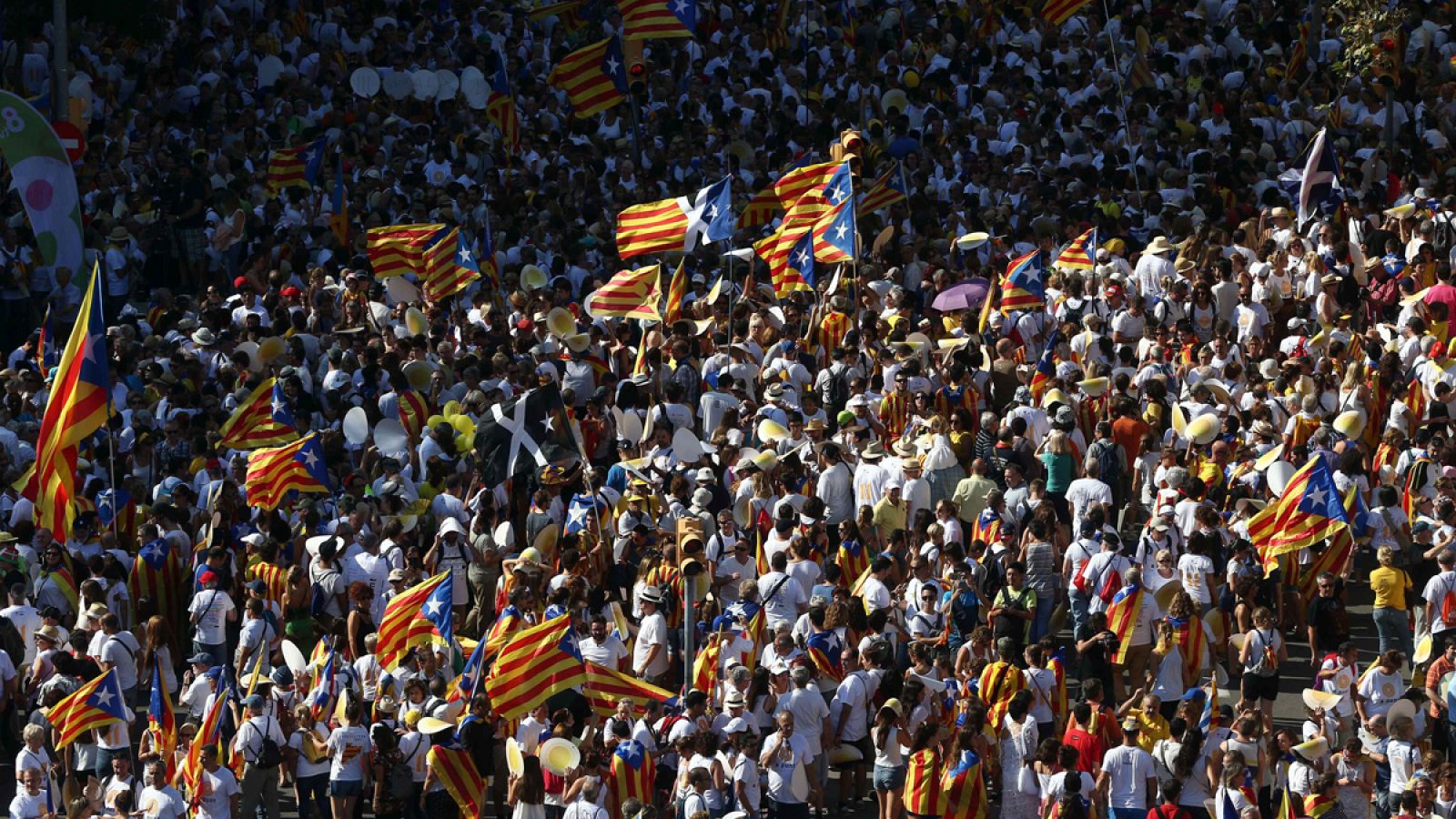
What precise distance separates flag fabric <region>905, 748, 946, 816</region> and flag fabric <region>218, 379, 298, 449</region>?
23.7 feet

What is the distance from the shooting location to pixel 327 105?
33.4 meters

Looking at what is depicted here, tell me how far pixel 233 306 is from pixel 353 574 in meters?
6.44

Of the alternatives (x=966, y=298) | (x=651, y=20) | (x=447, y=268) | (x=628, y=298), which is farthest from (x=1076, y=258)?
(x=651, y=20)

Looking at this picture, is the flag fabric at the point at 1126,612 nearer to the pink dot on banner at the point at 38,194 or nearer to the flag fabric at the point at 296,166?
the pink dot on banner at the point at 38,194

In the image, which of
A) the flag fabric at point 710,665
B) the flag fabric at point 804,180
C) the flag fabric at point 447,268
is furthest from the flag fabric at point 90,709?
the flag fabric at point 804,180

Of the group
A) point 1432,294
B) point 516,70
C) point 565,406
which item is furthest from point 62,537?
point 516,70

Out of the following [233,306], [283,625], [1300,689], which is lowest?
[1300,689]

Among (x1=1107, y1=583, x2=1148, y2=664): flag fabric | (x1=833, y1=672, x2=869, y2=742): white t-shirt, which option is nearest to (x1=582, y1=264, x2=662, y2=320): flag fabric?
(x1=1107, y1=583, x2=1148, y2=664): flag fabric

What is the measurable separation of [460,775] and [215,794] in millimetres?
1644

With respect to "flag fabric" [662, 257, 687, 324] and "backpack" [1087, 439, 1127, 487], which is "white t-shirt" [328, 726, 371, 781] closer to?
"backpack" [1087, 439, 1127, 487]

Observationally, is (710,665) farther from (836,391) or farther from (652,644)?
(836,391)

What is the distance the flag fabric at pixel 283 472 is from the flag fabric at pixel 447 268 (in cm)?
515

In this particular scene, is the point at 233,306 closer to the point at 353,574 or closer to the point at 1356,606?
the point at 353,574

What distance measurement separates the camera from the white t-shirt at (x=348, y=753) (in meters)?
19.3
